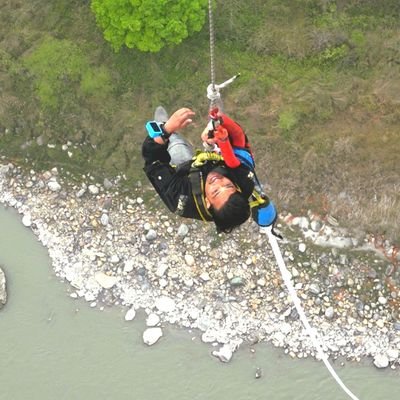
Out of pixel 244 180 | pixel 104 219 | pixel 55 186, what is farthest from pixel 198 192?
pixel 55 186

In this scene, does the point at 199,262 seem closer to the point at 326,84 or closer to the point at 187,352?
the point at 187,352

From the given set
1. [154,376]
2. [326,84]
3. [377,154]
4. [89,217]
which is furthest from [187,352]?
[326,84]

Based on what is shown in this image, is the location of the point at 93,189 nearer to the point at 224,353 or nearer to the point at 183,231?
the point at 183,231

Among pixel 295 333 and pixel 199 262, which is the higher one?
pixel 199 262

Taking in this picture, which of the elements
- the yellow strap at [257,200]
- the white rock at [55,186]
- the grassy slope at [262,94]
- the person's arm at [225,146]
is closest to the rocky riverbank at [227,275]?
the white rock at [55,186]

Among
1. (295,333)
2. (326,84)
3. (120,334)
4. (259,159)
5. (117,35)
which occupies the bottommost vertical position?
(295,333)

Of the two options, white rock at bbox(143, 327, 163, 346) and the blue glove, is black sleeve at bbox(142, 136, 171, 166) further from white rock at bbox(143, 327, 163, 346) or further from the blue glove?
white rock at bbox(143, 327, 163, 346)

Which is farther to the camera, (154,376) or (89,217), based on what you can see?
(89,217)
